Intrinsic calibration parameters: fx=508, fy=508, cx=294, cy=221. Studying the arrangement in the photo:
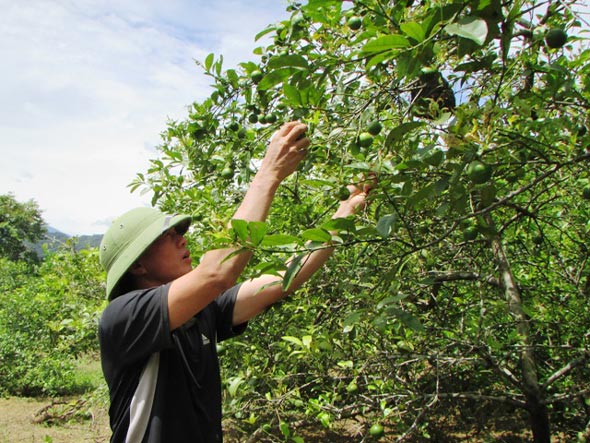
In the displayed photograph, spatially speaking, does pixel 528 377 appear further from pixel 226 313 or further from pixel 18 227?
pixel 18 227

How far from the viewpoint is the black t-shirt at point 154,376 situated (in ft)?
4.74

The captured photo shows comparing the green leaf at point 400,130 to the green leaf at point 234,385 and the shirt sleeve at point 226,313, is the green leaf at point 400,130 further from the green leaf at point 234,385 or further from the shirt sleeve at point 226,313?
the green leaf at point 234,385

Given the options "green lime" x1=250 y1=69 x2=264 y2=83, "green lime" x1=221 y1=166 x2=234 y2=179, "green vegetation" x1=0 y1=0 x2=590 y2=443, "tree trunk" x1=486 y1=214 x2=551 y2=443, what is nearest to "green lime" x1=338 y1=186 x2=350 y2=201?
"green vegetation" x1=0 y1=0 x2=590 y2=443

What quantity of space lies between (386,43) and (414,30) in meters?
0.06

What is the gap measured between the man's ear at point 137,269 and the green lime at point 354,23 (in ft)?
3.65

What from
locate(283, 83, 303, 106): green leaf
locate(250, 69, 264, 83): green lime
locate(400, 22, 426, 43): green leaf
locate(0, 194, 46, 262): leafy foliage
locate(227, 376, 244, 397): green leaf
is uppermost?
locate(0, 194, 46, 262): leafy foliage

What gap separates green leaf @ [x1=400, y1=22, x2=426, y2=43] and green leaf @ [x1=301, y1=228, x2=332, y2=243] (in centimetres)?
41

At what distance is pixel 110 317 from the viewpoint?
149cm

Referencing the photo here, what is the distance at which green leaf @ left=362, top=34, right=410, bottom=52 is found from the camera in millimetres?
921

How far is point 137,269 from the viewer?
169cm

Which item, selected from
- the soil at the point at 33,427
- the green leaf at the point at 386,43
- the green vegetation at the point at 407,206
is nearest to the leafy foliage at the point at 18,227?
the soil at the point at 33,427

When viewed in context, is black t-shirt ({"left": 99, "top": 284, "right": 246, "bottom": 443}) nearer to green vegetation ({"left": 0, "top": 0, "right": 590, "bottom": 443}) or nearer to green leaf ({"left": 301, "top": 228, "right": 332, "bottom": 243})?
green vegetation ({"left": 0, "top": 0, "right": 590, "bottom": 443})

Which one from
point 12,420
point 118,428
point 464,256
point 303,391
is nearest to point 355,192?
point 118,428

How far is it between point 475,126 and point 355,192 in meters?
0.68
